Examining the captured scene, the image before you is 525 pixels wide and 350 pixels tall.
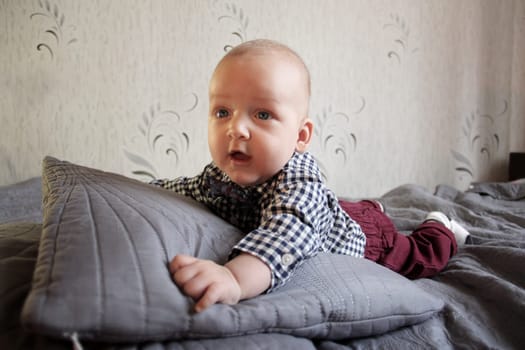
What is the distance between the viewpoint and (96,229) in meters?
0.51

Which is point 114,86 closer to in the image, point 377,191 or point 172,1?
point 172,1

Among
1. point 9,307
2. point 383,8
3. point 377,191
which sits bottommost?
point 377,191

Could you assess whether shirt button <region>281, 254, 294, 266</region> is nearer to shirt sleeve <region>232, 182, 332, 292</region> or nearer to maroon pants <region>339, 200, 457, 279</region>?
shirt sleeve <region>232, 182, 332, 292</region>

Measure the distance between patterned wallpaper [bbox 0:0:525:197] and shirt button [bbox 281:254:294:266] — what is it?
1.17 m

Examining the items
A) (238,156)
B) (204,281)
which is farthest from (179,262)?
(238,156)

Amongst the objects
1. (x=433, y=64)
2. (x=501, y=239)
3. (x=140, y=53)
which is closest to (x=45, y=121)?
(x=140, y=53)

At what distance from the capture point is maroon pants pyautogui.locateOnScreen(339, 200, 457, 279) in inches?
36.1

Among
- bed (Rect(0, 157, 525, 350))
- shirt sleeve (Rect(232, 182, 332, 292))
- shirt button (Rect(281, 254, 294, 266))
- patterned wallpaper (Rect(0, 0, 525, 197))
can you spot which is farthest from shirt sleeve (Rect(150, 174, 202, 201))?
patterned wallpaper (Rect(0, 0, 525, 197))

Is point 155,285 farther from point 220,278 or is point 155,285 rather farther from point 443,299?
point 443,299

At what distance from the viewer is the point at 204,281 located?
1.60 feet

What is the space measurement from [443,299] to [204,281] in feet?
1.51

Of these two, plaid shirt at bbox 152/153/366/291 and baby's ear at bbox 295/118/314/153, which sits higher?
baby's ear at bbox 295/118/314/153

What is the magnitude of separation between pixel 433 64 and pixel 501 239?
1.22 meters

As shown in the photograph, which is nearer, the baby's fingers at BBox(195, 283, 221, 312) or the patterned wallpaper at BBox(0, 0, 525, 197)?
the baby's fingers at BBox(195, 283, 221, 312)
